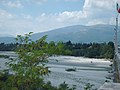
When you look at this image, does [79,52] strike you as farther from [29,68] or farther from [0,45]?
[29,68]

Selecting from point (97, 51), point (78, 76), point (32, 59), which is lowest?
point (78, 76)

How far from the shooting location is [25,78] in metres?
11.8

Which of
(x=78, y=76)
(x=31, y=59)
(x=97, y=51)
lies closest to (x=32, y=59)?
(x=31, y=59)

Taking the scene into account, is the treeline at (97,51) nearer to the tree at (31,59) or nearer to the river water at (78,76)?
the river water at (78,76)

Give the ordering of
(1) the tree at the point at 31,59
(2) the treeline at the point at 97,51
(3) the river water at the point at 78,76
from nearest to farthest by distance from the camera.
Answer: (1) the tree at the point at 31,59 → (3) the river water at the point at 78,76 → (2) the treeline at the point at 97,51

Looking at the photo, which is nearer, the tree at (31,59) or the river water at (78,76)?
the tree at (31,59)

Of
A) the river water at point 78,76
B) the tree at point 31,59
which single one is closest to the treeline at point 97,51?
the river water at point 78,76

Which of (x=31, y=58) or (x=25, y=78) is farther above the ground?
(x=31, y=58)

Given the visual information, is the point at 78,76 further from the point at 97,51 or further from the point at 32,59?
the point at 97,51

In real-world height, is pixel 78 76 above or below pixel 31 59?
below

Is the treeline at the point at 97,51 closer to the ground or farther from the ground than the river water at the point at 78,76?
farther from the ground

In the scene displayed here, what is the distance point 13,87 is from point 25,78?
6097 millimetres

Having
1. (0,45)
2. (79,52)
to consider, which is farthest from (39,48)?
(0,45)

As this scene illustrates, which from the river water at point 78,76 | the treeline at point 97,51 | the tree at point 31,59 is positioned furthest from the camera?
the treeline at point 97,51
